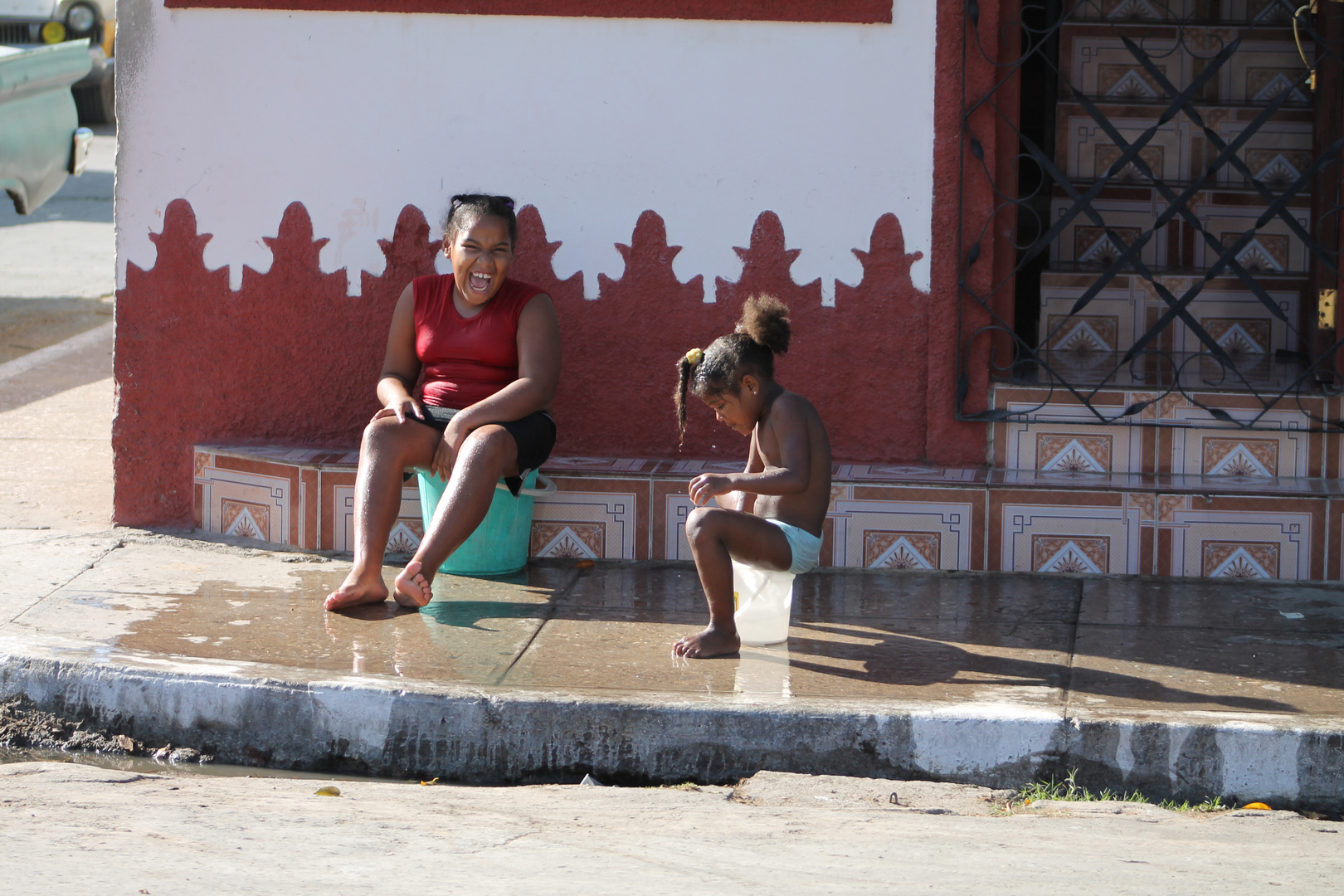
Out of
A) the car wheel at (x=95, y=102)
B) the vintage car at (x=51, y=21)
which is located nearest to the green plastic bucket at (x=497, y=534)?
the vintage car at (x=51, y=21)

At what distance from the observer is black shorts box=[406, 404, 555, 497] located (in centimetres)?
→ 469

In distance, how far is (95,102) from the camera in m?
17.8

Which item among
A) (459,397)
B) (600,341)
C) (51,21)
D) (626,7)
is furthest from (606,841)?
(51,21)

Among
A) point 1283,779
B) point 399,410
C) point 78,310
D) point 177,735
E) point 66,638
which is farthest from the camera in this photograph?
point 78,310

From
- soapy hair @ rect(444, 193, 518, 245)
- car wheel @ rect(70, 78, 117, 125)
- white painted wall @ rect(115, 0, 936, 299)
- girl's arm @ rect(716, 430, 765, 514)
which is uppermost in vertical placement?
car wheel @ rect(70, 78, 117, 125)

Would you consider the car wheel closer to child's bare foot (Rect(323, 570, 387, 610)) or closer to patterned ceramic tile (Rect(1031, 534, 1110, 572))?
child's bare foot (Rect(323, 570, 387, 610))

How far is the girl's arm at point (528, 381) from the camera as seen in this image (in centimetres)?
464

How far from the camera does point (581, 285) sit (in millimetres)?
5305

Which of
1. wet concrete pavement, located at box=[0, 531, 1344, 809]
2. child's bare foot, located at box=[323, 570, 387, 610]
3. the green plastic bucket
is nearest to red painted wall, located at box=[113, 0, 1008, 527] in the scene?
the green plastic bucket

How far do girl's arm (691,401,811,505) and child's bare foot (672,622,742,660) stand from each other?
15.2 inches

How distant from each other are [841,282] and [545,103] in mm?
1218

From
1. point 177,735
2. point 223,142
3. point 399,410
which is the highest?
point 223,142

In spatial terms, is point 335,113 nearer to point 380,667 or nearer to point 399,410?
point 399,410

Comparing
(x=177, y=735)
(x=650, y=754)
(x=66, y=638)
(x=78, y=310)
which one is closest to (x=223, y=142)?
(x=66, y=638)
